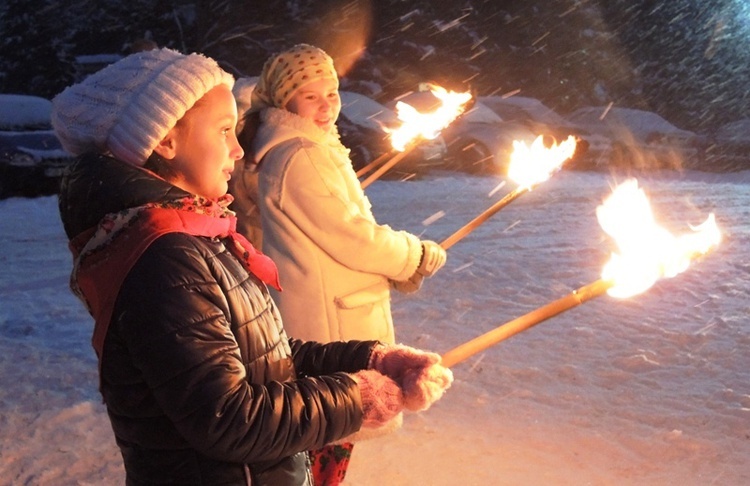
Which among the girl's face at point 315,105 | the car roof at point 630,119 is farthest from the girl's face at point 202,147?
the car roof at point 630,119

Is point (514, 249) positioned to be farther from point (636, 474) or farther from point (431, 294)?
point (636, 474)

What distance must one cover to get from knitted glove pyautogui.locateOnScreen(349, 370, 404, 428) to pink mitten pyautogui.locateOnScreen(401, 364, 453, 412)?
2 cm

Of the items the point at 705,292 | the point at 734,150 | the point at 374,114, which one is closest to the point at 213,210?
the point at 705,292

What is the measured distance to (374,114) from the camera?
13484mm

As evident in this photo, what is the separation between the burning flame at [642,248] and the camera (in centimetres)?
188

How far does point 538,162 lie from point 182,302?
238cm

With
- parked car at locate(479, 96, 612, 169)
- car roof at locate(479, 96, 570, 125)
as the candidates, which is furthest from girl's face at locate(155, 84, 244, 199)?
car roof at locate(479, 96, 570, 125)

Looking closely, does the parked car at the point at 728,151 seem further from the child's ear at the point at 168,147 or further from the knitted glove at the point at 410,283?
the child's ear at the point at 168,147

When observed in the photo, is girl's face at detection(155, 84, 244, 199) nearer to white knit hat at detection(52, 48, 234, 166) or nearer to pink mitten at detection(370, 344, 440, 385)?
white knit hat at detection(52, 48, 234, 166)

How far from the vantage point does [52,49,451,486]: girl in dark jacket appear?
143cm

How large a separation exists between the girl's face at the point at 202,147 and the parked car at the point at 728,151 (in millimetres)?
16048

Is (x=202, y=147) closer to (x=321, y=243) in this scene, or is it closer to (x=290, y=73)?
(x=321, y=243)

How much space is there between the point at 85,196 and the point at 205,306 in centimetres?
32

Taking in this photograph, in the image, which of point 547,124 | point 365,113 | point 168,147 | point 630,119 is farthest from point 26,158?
point 630,119
